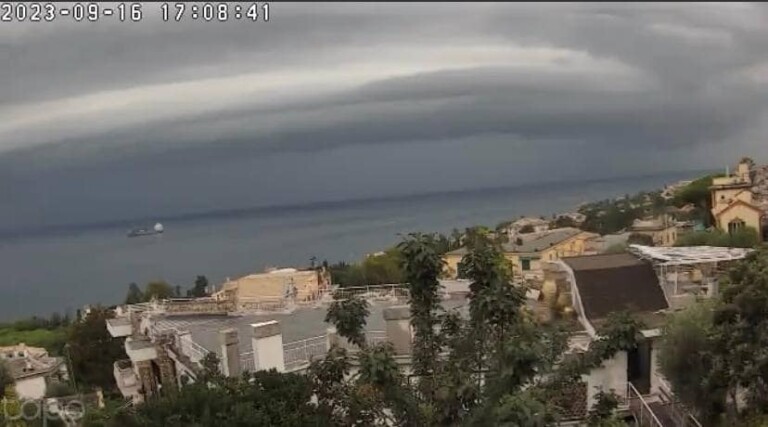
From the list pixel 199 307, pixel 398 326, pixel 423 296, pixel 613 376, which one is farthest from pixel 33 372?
pixel 423 296

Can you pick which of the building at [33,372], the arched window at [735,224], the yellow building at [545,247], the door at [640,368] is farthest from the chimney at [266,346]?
the arched window at [735,224]

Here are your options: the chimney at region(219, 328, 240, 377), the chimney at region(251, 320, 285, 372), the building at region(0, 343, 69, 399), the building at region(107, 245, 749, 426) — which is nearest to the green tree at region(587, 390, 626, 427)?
the building at region(107, 245, 749, 426)

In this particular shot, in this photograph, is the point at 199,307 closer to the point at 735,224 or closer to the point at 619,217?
the point at 735,224

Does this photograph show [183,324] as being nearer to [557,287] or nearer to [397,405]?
[557,287]

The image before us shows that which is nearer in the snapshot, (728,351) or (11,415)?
(728,351)

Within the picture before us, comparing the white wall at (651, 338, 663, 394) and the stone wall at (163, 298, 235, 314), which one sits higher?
the stone wall at (163, 298, 235, 314)

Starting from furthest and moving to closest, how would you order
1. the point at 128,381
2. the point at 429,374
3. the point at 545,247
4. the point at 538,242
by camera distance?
the point at 538,242
the point at 545,247
the point at 128,381
the point at 429,374

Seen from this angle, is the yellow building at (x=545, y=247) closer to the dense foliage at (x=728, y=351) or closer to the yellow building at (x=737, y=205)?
the yellow building at (x=737, y=205)

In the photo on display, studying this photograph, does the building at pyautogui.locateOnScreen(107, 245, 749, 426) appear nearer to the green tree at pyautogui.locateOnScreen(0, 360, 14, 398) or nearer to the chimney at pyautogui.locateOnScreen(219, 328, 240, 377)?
the chimney at pyautogui.locateOnScreen(219, 328, 240, 377)
